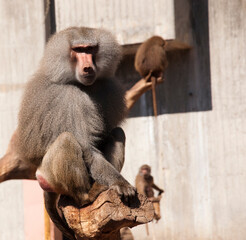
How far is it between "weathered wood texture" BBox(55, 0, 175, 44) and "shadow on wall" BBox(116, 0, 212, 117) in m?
0.20

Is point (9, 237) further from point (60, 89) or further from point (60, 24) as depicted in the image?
point (60, 89)

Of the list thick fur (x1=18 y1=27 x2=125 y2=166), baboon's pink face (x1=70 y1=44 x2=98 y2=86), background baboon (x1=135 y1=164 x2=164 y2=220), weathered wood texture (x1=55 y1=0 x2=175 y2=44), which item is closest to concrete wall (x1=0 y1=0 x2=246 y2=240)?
weathered wood texture (x1=55 y1=0 x2=175 y2=44)

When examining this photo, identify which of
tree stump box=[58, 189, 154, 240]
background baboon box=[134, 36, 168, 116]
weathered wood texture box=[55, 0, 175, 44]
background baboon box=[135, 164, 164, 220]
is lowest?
background baboon box=[135, 164, 164, 220]

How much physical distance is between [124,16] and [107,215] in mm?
4795

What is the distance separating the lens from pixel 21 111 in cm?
418

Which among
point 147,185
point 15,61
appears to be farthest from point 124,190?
point 147,185

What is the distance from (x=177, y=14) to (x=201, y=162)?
1.94 metres

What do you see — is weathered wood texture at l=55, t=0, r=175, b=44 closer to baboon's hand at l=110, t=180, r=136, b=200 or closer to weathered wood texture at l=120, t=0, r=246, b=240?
weathered wood texture at l=120, t=0, r=246, b=240

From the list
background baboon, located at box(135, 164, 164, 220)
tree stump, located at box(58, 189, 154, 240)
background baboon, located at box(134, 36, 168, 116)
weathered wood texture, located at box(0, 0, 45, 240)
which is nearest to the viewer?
tree stump, located at box(58, 189, 154, 240)

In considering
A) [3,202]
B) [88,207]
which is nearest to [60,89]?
[88,207]

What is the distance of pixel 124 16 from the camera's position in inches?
319

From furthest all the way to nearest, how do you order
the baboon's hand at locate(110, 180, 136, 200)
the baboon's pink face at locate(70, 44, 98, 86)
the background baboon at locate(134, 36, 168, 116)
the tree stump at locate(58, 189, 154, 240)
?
1. the background baboon at locate(134, 36, 168, 116)
2. the baboon's pink face at locate(70, 44, 98, 86)
3. the baboon's hand at locate(110, 180, 136, 200)
4. the tree stump at locate(58, 189, 154, 240)

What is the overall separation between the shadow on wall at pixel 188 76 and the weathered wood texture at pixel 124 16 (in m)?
0.20

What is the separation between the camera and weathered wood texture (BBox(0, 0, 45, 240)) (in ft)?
23.5
